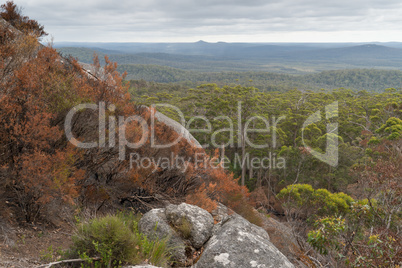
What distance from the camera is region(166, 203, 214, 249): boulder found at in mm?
4891

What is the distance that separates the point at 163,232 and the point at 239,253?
4.99 ft

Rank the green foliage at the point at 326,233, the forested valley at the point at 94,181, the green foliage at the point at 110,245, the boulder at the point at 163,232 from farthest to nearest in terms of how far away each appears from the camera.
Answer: the green foliage at the point at 326,233 → the boulder at the point at 163,232 → the forested valley at the point at 94,181 → the green foliage at the point at 110,245

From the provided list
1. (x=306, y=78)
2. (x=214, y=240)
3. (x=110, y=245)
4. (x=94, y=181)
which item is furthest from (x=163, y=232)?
(x=306, y=78)

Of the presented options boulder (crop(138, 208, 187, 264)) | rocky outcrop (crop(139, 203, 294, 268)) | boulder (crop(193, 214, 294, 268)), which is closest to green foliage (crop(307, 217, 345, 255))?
rocky outcrop (crop(139, 203, 294, 268))

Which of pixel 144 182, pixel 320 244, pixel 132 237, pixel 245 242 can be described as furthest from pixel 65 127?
pixel 320 244

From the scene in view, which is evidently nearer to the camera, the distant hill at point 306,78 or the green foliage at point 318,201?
the green foliage at point 318,201

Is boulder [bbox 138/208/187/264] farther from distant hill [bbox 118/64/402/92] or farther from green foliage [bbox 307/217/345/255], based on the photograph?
distant hill [bbox 118/64/402/92]

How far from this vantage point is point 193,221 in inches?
196

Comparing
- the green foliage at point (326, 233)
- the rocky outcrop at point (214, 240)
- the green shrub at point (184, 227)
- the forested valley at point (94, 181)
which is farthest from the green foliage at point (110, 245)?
the green foliage at point (326, 233)

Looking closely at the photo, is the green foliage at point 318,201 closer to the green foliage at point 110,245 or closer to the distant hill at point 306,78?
the green foliage at point 110,245

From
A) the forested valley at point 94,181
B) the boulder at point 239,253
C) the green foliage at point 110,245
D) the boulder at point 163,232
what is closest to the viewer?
the green foliage at point 110,245

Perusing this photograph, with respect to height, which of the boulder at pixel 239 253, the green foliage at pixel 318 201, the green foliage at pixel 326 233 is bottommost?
the green foliage at pixel 318 201

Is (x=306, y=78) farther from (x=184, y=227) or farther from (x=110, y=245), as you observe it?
(x=110, y=245)

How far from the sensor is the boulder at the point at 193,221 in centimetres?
489
